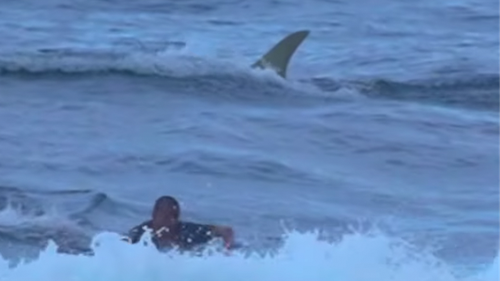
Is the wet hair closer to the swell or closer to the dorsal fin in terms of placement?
the swell

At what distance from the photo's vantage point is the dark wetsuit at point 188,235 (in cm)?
1277

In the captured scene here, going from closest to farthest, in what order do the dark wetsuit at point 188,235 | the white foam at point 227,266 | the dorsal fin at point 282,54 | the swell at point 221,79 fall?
the white foam at point 227,266
the dark wetsuit at point 188,235
the swell at point 221,79
the dorsal fin at point 282,54

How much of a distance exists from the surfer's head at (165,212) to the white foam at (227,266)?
2289mm

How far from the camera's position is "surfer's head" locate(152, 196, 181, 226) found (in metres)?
13.4

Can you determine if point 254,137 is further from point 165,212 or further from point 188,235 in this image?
point 188,235

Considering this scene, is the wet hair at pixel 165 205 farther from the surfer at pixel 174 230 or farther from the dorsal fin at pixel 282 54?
the dorsal fin at pixel 282 54

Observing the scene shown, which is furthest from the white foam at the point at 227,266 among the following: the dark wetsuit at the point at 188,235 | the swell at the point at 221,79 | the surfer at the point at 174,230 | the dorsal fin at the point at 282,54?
the dorsal fin at the point at 282,54

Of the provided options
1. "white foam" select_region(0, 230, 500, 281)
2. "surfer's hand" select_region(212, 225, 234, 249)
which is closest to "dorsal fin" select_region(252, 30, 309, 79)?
"surfer's hand" select_region(212, 225, 234, 249)

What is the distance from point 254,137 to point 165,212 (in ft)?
26.0

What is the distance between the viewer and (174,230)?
13.1 m

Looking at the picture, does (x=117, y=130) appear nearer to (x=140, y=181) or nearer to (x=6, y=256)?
(x=140, y=181)

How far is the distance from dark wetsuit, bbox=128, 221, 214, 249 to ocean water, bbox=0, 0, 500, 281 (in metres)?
0.32

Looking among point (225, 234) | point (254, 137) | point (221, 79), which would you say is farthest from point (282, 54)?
point (225, 234)

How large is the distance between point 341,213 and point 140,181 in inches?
88.3
